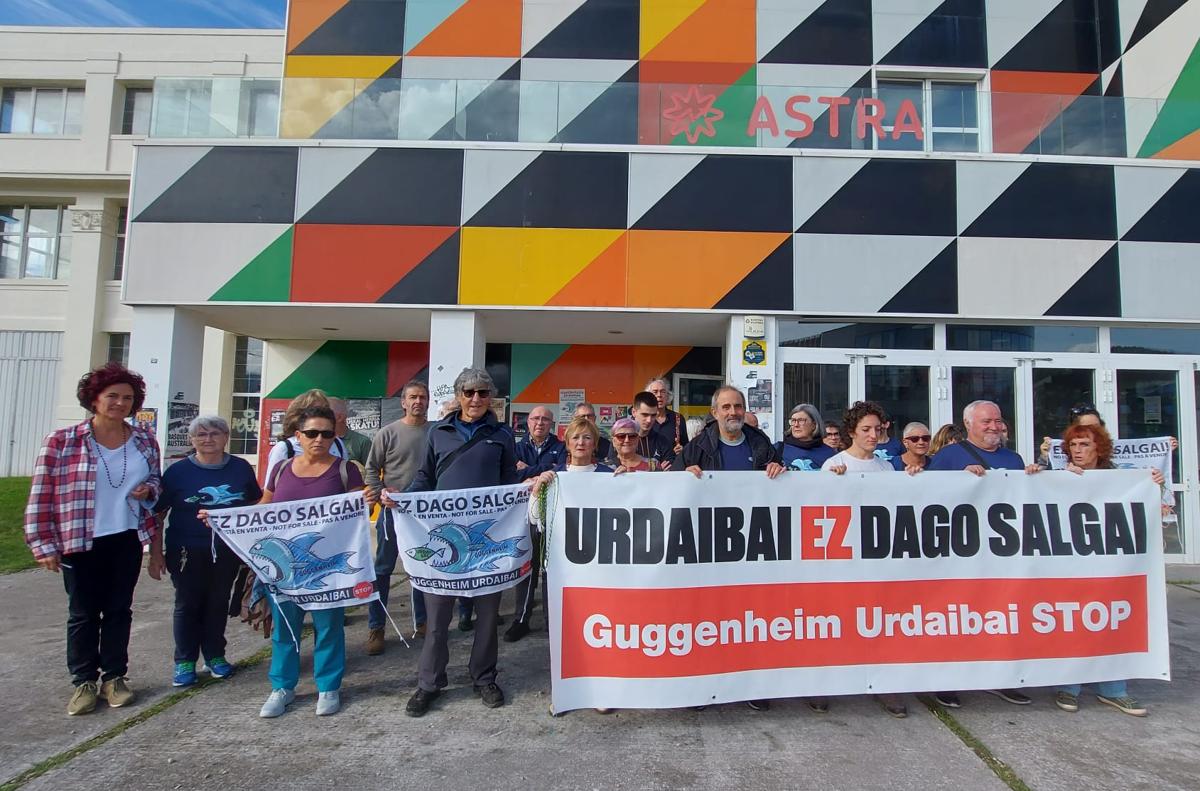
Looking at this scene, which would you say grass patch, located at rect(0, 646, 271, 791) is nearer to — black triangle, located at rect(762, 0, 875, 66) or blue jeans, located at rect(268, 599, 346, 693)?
blue jeans, located at rect(268, 599, 346, 693)

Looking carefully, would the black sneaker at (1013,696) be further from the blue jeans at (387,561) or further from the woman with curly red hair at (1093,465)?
the blue jeans at (387,561)

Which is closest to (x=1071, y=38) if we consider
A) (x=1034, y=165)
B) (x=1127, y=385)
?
(x=1034, y=165)

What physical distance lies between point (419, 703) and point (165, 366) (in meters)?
6.21

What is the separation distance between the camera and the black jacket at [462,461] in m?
3.60

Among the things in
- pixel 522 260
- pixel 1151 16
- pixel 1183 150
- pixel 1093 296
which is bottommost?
pixel 1093 296

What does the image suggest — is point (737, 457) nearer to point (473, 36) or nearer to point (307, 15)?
point (473, 36)

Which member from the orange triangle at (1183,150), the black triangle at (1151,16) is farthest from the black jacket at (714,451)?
the black triangle at (1151,16)

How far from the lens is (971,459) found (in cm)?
374

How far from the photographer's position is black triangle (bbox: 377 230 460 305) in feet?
24.2

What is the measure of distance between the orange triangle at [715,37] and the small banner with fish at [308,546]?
335 inches

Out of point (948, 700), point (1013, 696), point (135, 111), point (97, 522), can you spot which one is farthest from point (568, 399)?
point (135, 111)

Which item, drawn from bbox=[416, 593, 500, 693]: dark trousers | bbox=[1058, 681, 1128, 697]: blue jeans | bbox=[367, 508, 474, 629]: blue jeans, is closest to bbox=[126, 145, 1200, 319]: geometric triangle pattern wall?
bbox=[367, 508, 474, 629]: blue jeans

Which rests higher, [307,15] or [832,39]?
[307,15]

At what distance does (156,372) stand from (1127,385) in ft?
39.0
